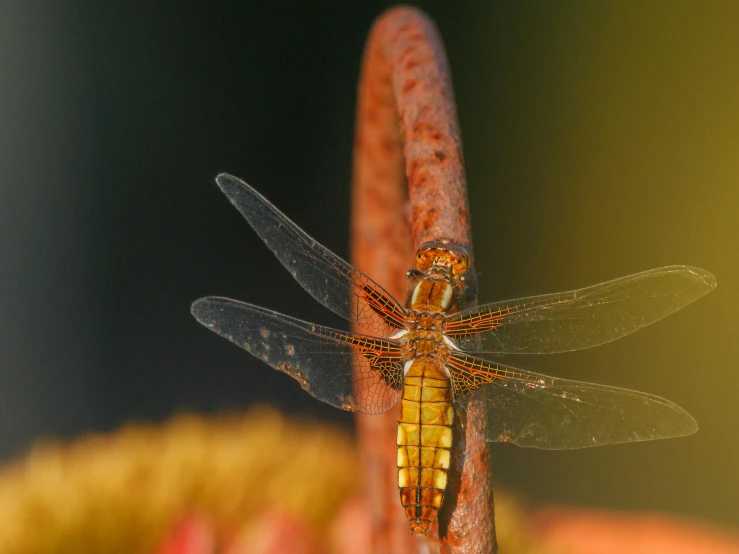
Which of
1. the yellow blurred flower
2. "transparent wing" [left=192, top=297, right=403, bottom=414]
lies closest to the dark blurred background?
the yellow blurred flower

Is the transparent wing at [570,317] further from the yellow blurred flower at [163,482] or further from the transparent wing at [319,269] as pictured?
the yellow blurred flower at [163,482]

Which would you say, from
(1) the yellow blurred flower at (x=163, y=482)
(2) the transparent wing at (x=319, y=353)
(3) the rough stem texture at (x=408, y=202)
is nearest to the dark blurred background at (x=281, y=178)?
(1) the yellow blurred flower at (x=163, y=482)

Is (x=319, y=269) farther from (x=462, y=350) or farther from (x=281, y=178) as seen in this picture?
(x=281, y=178)

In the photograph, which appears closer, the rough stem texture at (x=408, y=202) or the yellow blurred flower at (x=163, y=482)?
the rough stem texture at (x=408, y=202)

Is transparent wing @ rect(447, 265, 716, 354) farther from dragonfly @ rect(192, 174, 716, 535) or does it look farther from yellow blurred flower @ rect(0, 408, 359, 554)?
yellow blurred flower @ rect(0, 408, 359, 554)

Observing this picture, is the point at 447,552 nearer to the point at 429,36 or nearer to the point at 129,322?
the point at 429,36

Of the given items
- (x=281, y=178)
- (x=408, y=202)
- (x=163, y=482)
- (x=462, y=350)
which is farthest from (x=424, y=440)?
(x=281, y=178)

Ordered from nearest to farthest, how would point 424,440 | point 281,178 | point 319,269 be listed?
point 424,440 < point 319,269 < point 281,178

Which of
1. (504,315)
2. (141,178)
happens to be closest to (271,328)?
(504,315)
